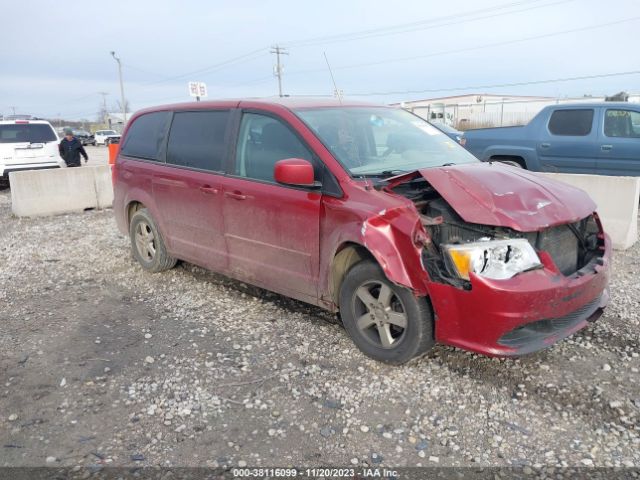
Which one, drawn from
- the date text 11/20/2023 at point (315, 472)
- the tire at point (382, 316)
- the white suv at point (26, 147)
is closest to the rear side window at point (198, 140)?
the tire at point (382, 316)

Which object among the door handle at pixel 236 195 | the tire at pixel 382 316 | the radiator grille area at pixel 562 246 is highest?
the door handle at pixel 236 195

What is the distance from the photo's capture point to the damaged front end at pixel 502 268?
9.66 ft

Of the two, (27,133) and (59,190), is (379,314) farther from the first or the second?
(27,133)

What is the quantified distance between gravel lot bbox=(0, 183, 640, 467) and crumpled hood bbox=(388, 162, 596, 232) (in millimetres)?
1069

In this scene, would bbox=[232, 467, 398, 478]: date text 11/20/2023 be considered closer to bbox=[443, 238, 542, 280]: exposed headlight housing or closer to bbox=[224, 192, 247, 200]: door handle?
bbox=[443, 238, 542, 280]: exposed headlight housing

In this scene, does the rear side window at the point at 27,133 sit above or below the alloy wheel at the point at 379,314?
above

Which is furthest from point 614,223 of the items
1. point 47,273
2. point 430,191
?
point 47,273

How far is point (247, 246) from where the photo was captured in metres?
4.31

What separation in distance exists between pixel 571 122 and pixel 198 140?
716cm

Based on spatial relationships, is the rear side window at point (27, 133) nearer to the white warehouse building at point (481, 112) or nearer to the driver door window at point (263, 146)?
the driver door window at point (263, 146)

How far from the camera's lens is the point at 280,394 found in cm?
326

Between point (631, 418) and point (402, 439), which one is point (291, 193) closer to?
point (402, 439)

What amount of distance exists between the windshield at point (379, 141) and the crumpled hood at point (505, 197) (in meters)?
0.42

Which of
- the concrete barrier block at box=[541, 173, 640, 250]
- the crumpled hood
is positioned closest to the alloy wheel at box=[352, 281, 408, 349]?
the crumpled hood
